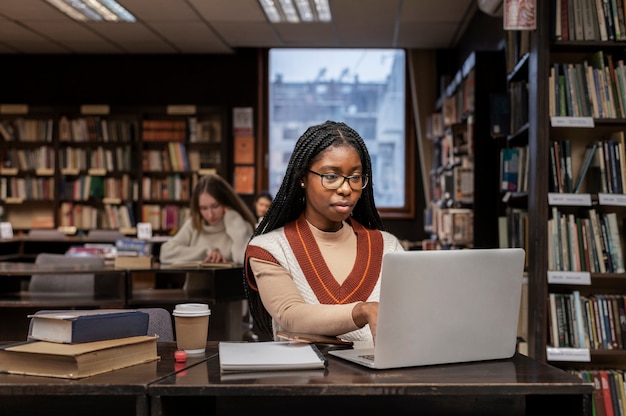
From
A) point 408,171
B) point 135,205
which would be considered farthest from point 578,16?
point 135,205

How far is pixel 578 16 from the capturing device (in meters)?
3.83

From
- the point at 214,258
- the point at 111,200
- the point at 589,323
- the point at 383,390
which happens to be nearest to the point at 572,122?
the point at 589,323

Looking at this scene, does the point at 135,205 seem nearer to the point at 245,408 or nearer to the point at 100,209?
the point at 100,209

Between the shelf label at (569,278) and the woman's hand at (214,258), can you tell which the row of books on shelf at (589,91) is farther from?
the woman's hand at (214,258)

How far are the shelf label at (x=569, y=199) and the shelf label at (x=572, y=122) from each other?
312 mm

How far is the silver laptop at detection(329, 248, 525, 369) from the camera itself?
5.08 feet

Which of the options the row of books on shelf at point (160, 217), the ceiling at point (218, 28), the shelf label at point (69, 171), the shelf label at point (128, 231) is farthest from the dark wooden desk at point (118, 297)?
the shelf label at point (69, 171)

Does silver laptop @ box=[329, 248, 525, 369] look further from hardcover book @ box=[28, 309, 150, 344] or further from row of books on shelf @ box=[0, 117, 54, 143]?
row of books on shelf @ box=[0, 117, 54, 143]

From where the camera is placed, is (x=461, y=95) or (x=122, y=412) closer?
(x=122, y=412)

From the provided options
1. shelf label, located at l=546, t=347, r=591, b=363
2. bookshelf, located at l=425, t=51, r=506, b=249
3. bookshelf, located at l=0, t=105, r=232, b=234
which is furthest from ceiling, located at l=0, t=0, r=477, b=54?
shelf label, located at l=546, t=347, r=591, b=363

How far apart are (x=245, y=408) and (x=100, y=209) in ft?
26.0

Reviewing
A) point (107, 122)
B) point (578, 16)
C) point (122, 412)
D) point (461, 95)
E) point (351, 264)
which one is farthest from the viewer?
point (107, 122)

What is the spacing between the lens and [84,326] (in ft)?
5.31

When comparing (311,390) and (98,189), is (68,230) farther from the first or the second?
(311,390)
